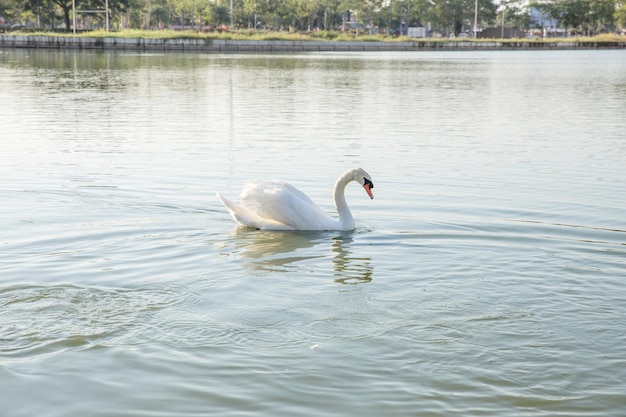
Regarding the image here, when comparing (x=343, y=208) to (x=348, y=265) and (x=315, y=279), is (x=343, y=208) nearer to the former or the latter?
(x=348, y=265)

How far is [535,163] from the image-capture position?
14.5 meters

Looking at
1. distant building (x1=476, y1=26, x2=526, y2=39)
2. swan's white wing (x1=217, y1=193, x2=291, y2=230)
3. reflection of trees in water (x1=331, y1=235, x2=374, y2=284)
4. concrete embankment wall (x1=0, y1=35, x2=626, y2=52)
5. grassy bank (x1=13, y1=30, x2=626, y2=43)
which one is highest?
distant building (x1=476, y1=26, x2=526, y2=39)

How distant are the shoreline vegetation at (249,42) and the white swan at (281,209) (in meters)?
76.7

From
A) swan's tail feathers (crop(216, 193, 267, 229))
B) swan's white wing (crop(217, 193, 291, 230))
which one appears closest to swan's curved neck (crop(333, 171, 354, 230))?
swan's white wing (crop(217, 193, 291, 230))

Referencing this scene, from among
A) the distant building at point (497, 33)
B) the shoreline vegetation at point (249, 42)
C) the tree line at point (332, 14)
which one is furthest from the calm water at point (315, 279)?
the distant building at point (497, 33)

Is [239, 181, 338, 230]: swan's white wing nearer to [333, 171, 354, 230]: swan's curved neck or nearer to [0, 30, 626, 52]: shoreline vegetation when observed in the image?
[333, 171, 354, 230]: swan's curved neck

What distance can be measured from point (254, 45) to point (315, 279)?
288 ft

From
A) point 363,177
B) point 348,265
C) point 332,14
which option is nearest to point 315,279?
point 348,265

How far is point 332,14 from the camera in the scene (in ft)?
566

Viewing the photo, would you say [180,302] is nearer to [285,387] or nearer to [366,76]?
[285,387]

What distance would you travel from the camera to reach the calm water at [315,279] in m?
5.41

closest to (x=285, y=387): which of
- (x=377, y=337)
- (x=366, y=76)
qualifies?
(x=377, y=337)

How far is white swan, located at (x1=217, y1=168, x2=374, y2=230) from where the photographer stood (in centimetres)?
941

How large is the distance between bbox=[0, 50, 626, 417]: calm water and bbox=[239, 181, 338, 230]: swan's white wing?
0.16 metres
